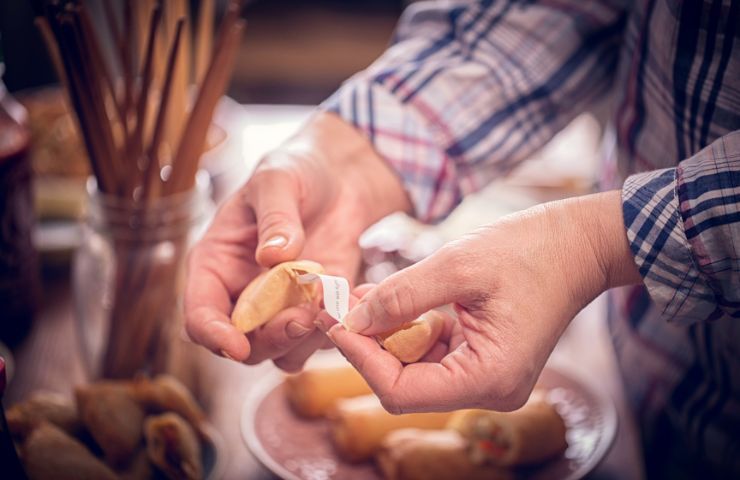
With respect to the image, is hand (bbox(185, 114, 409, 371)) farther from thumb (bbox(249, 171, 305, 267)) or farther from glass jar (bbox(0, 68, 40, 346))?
glass jar (bbox(0, 68, 40, 346))

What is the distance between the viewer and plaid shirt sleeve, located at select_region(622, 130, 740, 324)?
56 cm

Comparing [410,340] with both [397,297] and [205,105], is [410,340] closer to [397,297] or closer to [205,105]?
[397,297]

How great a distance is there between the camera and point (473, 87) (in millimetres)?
887

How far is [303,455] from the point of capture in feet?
2.57

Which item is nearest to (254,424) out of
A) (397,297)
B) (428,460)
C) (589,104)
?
(428,460)

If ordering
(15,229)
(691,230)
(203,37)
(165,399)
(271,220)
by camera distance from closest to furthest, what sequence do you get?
(691,230)
(271,220)
(165,399)
(15,229)
(203,37)

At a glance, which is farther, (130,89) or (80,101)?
(130,89)

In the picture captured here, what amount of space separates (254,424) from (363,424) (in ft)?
0.40

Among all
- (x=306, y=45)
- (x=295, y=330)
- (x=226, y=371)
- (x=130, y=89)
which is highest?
(x=130, y=89)

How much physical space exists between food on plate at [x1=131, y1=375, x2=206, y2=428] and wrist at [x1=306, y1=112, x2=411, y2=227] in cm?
28

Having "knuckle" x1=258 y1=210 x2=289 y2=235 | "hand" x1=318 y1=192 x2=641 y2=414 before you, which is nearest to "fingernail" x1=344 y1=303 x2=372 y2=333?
"hand" x1=318 y1=192 x2=641 y2=414

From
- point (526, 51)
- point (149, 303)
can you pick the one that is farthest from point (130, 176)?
point (526, 51)

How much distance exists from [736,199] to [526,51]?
0.40m

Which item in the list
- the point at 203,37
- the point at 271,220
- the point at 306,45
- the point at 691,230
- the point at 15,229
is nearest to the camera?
the point at 691,230
